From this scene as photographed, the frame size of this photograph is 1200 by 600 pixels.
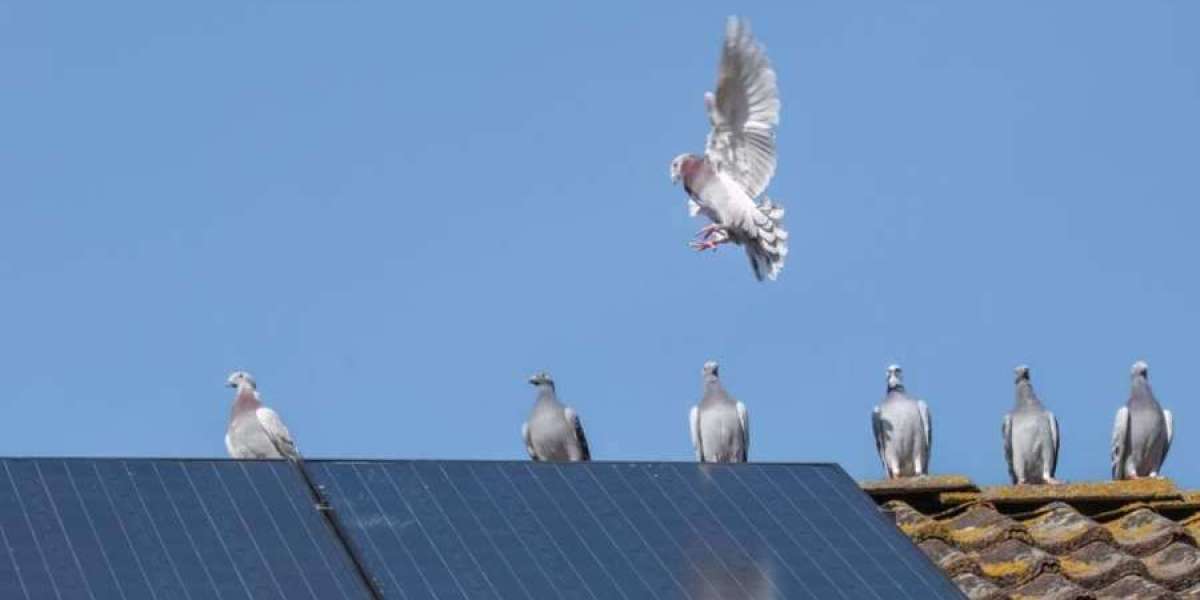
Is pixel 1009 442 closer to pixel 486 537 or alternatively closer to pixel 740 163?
pixel 740 163

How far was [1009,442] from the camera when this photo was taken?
24.0 m

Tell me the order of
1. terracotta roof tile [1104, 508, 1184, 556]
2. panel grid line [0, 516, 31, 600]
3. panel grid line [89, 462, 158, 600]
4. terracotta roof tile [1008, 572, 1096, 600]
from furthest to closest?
terracotta roof tile [1104, 508, 1184, 556], terracotta roof tile [1008, 572, 1096, 600], panel grid line [89, 462, 158, 600], panel grid line [0, 516, 31, 600]

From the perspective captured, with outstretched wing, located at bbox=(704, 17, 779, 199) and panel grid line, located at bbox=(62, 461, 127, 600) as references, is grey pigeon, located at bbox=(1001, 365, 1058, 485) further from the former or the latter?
panel grid line, located at bbox=(62, 461, 127, 600)

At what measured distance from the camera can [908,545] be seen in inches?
563

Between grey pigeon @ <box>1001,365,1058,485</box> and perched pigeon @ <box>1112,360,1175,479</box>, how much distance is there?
0.46 meters

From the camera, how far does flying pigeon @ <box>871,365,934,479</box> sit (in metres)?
23.2

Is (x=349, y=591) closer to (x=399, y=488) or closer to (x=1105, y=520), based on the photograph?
(x=399, y=488)

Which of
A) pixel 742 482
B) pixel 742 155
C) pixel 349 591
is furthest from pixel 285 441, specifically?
pixel 349 591

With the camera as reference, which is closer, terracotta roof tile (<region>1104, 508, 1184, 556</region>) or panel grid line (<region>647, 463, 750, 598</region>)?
panel grid line (<region>647, 463, 750, 598</region>)

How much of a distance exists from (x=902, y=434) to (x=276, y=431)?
170 inches

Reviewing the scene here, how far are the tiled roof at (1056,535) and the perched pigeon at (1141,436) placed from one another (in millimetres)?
6103

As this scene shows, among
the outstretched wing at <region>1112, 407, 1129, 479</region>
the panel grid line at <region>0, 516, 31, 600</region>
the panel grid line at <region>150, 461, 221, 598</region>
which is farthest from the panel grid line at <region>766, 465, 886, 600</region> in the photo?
the outstretched wing at <region>1112, 407, 1129, 479</region>

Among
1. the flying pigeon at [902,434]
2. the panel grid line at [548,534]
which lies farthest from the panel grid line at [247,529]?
the flying pigeon at [902,434]

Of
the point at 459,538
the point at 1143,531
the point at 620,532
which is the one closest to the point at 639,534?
the point at 620,532
